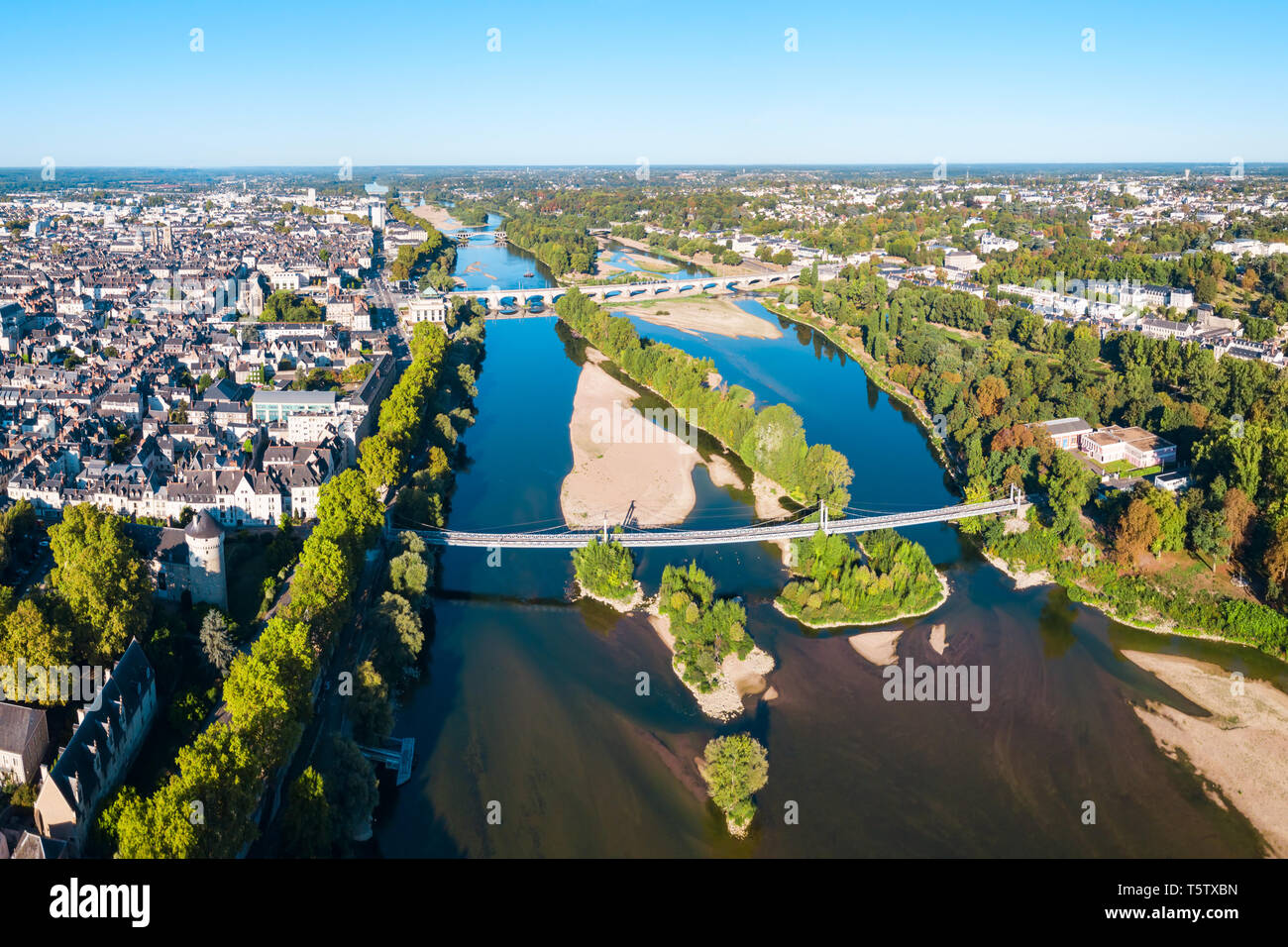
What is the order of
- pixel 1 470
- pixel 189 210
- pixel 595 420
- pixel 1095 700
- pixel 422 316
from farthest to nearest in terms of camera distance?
pixel 189 210
pixel 422 316
pixel 595 420
pixel 1 470
pixel 1095 700

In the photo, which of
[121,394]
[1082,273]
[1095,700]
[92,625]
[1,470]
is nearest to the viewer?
[92,625]

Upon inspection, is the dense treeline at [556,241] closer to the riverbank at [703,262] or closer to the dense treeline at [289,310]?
the riverbank at [703,262]

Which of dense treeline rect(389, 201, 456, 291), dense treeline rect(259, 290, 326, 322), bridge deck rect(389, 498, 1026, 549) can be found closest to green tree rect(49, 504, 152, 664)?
bridge deck rect(389, 498, 1026, 549)

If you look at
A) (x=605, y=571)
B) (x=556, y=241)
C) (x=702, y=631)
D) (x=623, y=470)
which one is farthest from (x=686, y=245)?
(x=702, y=631)

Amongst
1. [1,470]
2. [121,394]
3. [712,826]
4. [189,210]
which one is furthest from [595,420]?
[189,210]

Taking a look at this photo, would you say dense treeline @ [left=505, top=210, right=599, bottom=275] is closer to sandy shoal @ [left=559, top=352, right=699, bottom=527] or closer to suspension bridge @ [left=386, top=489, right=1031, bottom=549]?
sandy shoal @ [left=559, top=352, right=699, bottom=527]

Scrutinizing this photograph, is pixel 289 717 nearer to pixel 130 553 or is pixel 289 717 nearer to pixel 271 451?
pixel 130 553
